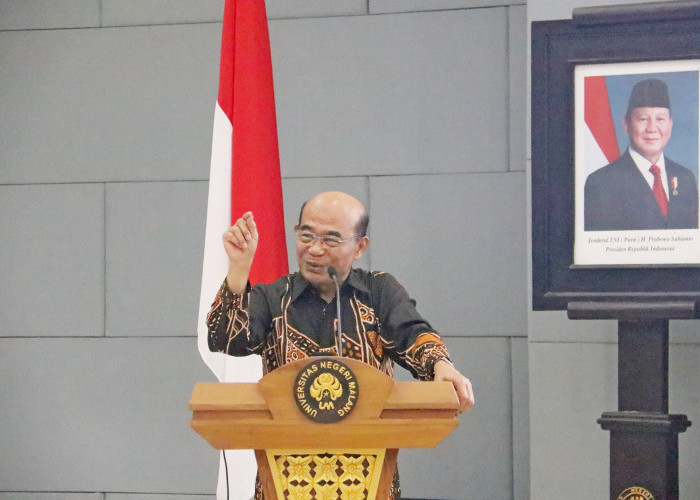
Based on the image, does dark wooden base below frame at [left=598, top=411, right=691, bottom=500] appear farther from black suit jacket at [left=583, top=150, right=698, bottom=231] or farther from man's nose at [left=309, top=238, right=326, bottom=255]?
man's nose at [left=309, top=238, right=326, bottom=255]

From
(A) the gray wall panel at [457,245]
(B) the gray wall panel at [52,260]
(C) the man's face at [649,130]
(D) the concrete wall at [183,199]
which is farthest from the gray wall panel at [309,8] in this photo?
(C) the man's face at [649,130]

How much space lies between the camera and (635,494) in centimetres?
218

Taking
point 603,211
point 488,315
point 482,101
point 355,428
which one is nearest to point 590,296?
point 603,211

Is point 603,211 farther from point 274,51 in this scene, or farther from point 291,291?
point 274,51

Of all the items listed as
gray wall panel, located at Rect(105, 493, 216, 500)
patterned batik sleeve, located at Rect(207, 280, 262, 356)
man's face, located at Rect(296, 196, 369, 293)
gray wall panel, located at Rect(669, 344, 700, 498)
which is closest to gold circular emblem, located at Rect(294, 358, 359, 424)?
patterned batik sleeve, located at Rect(207, 280, 262, 356)

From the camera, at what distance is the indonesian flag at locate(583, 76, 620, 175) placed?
219 cm

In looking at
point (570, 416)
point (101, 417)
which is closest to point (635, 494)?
point (570, 416)

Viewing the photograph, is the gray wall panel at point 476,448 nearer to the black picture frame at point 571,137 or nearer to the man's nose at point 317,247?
the black picture frame at point 571,137

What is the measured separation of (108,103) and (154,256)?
0.65m

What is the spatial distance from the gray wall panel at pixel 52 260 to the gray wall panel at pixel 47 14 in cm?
66

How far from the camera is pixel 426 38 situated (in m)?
3.40

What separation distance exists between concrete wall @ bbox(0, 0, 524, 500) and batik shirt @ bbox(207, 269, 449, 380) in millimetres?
1352

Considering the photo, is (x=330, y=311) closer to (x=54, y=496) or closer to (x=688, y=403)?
(x=688, y=403)

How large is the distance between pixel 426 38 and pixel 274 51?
1.94ft
